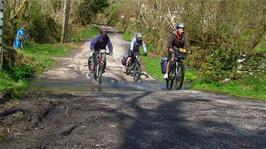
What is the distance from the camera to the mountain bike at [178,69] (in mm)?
15320

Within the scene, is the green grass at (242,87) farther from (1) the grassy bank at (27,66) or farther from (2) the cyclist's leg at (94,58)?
(1) the grassy bank at (27,66)

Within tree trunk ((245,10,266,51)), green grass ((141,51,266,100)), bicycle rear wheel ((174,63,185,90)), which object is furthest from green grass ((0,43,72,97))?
tree trunk ((245,10,266,51))

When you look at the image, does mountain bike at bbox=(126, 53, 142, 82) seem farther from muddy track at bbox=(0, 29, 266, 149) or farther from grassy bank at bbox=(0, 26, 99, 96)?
muddy track at bbox=(0, 29, 266, 149)

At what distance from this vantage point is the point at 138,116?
8.68m

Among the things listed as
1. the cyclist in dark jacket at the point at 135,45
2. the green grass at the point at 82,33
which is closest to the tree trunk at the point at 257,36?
the cyclist in dark jacket at the point at 135,45

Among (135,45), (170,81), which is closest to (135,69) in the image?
(135,45)

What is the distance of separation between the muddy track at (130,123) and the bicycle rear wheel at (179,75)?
397 cm

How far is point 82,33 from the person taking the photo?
51.3 metres

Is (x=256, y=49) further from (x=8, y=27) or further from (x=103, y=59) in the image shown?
(x=8, y=27)

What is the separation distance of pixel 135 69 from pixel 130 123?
1239cm

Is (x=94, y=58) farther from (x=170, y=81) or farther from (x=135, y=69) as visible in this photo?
(x=170, y=81)

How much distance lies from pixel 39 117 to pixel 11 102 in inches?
53.3

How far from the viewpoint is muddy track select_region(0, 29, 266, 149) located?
6738 millimetres

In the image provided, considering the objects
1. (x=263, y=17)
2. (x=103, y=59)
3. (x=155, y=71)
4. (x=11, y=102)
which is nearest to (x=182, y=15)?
(x=155, y=71)
